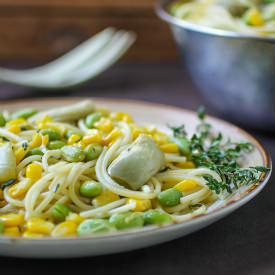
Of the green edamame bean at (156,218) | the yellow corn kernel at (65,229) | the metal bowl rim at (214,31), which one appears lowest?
the green edamame bean at (156,218)

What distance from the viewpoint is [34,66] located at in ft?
17.9

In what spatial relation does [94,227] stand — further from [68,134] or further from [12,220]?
[68,134]

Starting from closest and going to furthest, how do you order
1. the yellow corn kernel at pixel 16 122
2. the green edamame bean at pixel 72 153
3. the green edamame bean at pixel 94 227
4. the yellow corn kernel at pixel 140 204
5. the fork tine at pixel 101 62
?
the green edamame bean at pixel 94 227 → the yellow corn kernel at pixel 140 204 → the green edamame bean at pixel 72 153 → the yellow corn kernel at pixel 16 122 → the fork tine at pixel 101 62

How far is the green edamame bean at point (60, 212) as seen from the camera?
2.19 metres

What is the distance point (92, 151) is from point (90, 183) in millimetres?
239

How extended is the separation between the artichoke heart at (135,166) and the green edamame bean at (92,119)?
1.87ft

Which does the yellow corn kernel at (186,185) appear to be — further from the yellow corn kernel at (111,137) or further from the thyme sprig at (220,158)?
the yellow corn kernel at (111,137)

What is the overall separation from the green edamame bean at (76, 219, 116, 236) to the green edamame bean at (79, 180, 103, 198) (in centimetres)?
28

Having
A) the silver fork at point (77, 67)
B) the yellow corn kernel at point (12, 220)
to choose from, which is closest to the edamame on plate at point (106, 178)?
the yellow corn kernel at point (12, 220)

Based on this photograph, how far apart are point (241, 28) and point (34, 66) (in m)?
2.76

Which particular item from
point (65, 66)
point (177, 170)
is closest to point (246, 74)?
point (177, 170)

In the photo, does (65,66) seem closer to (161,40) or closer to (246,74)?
(161,40)

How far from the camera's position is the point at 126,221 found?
206cm

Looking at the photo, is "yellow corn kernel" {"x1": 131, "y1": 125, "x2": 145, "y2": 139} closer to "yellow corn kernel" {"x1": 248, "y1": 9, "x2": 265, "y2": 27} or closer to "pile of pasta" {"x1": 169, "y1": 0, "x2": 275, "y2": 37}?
"pile of pasta" {"x1": 169, "y1": 0, "x2": 275, "y2": 37}
